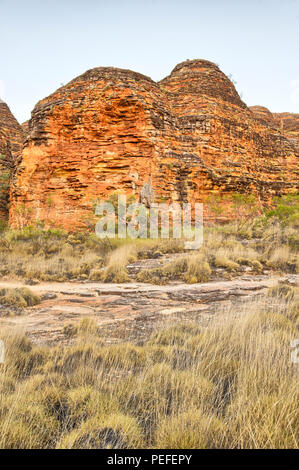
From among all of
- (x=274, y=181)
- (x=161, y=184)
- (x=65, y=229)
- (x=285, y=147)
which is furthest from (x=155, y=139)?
(x=285, y=147)

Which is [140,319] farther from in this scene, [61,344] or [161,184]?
[161,184]

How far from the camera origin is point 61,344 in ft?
10.1

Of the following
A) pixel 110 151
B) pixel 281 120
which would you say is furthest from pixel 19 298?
pixel 281 120

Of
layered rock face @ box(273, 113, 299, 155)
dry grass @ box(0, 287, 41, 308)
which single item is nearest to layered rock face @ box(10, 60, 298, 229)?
dry grass @ box(0, 287, 41, 308)

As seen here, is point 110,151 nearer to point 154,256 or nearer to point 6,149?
point 154,256

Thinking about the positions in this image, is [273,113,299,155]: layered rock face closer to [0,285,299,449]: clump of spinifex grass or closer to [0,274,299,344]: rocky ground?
[0,274,299,344]: rocky ground

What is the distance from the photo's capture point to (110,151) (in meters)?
16.9

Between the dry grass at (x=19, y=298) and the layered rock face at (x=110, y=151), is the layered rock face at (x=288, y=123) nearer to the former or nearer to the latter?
the layered rock face at (x=110, y=151)

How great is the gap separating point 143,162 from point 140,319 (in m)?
13.9

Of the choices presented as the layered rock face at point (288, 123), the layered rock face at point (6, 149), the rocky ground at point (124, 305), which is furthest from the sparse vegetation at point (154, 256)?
the layered rock face at point (288, 123)

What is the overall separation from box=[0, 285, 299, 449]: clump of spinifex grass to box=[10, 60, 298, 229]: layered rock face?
45.8ft

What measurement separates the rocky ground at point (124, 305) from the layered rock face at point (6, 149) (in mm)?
16354

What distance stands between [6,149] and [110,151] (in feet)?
40.6

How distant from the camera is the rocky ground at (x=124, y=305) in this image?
12.0 feet
